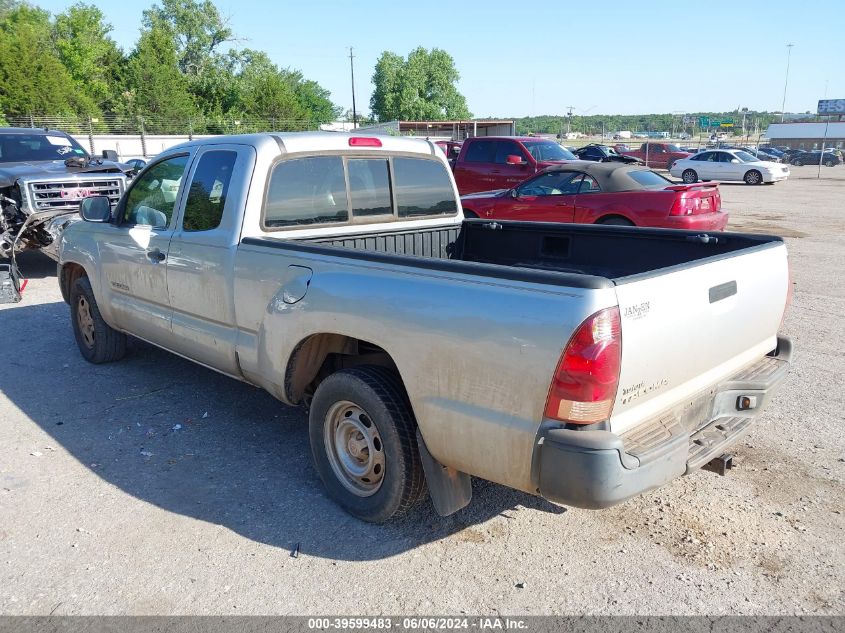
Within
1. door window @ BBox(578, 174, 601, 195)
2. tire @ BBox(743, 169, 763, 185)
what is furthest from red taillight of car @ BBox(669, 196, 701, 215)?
tire @ BBox(743, 169, 763, 185)

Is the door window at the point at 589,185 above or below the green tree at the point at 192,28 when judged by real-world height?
below

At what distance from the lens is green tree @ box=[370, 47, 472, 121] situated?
9256cm

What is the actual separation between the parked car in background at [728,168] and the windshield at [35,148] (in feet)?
81.0

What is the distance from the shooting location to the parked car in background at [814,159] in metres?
48.6

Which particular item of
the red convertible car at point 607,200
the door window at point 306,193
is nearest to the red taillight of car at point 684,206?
the red convertible car at point 607,200

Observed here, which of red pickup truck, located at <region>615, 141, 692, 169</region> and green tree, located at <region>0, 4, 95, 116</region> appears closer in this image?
red pickup truck, located at <region>615, 141, 692, 169</region>

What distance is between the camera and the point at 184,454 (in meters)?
4.33

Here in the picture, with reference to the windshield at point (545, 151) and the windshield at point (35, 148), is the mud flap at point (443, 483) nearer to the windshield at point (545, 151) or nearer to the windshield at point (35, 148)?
the windshield at point (35, 148)

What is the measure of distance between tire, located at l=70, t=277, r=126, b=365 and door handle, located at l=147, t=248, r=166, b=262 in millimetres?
1296

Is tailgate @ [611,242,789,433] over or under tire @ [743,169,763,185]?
over

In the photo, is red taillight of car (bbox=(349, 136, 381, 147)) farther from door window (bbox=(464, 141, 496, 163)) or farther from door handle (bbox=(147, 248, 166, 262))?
door window (bbox=(464, 141, 496, 163))

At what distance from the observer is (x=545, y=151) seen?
14891 millimetres

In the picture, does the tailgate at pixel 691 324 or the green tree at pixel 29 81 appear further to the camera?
the green tree at pixel 29 81

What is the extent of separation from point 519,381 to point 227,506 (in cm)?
197
